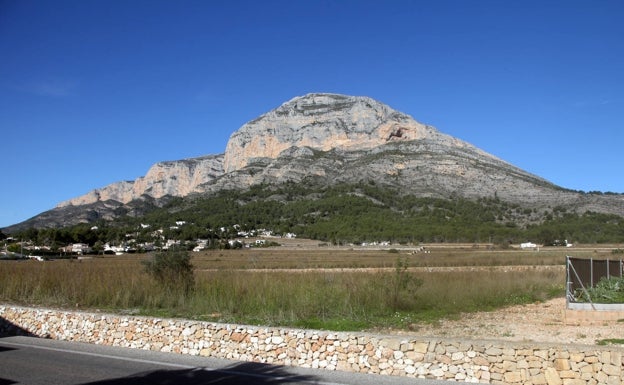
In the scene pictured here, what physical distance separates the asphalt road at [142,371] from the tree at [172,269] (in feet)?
25.5

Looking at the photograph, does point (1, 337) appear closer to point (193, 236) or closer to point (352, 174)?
point (193, 236)

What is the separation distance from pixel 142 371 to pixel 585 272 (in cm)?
1865

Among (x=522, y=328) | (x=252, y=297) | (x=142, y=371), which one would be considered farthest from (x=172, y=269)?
(x=522, y=328)

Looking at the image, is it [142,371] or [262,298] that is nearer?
[142,371]

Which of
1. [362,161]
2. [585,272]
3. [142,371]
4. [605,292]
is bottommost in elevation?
[142,371]

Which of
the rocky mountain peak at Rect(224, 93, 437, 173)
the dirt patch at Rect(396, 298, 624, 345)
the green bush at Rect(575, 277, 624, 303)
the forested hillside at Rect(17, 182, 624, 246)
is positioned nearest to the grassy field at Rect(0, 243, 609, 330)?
the dirt patch at Rect(396, 298, 624, 345)

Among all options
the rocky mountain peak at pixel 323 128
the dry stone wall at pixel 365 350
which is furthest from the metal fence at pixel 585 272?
the rocky mountain peak at pixel 323 128

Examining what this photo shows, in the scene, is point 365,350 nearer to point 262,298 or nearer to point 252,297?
point 262,298

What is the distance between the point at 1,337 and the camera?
12.1 m

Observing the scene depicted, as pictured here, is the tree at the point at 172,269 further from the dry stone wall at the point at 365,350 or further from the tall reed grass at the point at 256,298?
the dry stone wall at the point at 365,350

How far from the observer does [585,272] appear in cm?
2131

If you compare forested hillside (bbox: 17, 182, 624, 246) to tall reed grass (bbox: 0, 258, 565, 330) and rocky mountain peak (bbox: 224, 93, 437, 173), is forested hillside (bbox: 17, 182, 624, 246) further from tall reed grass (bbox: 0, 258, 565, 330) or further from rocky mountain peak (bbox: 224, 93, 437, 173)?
tall reed grass (bbox: 0, 258, 565, 330)

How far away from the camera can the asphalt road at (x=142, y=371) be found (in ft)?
25.0

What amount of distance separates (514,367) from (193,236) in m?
91.4
